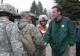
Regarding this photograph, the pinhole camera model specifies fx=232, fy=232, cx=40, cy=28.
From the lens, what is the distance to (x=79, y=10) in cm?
2728

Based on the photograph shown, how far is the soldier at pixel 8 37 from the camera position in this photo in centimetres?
292

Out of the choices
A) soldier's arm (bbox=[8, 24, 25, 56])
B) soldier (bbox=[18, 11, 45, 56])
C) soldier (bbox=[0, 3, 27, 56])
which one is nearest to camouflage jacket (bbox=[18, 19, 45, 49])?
soldier (bbox=[18, 11, 45, 56])

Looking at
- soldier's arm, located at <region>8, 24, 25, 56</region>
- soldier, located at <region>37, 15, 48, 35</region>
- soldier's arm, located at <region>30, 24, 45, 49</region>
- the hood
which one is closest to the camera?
Result: soldier's arm, located at <region>8, 24, 25, 56</region>

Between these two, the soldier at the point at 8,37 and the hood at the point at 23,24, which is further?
the hood at the point at 23,24

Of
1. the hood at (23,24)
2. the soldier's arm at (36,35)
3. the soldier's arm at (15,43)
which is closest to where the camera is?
the soldier's arm at (15,43)

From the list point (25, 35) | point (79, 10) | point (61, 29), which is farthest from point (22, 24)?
point (79, 10)

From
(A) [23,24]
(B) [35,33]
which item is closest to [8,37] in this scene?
(B) [35,33]

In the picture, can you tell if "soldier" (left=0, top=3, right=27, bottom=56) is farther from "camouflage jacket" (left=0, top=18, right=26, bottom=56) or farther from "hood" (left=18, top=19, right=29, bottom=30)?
"hood" (left=18, top=19, right=29, bottom=30)

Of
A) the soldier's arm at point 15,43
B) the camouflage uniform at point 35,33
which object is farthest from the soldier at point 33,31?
the soldier's arm at point 15,43

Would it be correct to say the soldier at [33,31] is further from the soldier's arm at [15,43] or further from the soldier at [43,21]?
the soldier at [43,21]

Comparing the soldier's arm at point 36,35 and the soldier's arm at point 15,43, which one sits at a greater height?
the soldier's arm at point 15,43

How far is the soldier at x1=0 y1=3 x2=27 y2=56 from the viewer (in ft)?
9.59

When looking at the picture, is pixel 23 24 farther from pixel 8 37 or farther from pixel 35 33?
pixel 8 37

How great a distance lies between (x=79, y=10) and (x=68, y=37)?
22.8 meters
